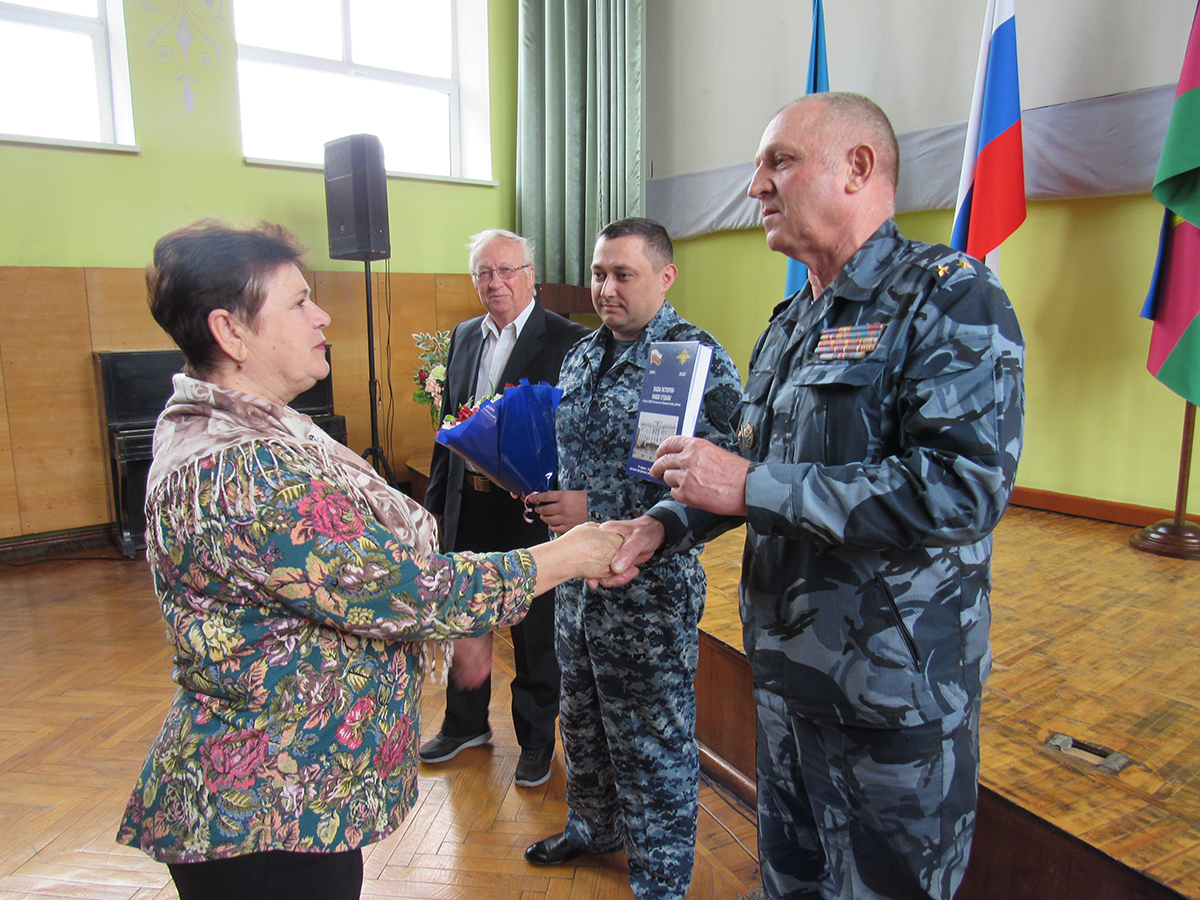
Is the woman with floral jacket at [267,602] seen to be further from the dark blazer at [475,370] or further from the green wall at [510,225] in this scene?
the green wall at [510,225]

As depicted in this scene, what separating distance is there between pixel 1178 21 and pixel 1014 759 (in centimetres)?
339

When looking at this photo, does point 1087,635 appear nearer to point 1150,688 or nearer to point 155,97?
point 1150,688

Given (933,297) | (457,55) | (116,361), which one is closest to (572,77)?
(457,55)

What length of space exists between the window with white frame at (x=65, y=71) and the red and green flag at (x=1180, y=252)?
18.7 ft

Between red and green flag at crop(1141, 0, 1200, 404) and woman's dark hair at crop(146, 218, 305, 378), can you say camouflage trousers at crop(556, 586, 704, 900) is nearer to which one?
woman's dark hair at crop(146, 218, 305, 378)

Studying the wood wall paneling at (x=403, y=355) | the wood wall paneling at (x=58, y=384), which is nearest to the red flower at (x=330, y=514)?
the wood wall paneling at (x=58, y=384)

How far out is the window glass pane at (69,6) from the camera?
4828 millimetres

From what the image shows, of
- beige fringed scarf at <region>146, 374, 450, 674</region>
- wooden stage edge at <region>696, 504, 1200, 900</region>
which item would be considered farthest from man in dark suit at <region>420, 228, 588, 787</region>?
beige fringed scarf at <region>146, 374, 450, 674</region>

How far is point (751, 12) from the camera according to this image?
16.9 feet

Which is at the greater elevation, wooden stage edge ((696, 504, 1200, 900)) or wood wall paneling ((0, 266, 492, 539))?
wood wall paneling ((0, 266, 492, 539))

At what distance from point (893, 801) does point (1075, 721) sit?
1126 mm

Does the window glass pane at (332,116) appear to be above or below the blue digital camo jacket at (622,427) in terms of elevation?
above

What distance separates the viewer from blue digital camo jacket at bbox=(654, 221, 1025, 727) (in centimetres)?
97

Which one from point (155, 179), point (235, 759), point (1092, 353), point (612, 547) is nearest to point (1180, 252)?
point (1092, 353)
